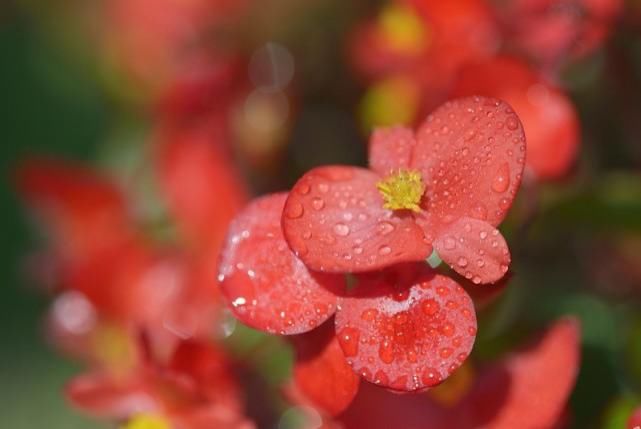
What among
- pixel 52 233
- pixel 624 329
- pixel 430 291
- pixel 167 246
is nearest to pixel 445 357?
pixel 430 291

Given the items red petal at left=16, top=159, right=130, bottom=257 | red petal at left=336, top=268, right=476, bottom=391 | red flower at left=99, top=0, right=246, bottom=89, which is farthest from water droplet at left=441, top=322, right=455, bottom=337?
red flower at left=99, top=0, right=246, bottom=89

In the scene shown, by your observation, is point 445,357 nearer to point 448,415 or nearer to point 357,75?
point 448,415

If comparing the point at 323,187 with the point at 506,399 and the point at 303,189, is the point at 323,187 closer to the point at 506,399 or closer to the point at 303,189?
the point at 303,189

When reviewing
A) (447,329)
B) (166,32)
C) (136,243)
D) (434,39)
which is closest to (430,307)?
(447,329)

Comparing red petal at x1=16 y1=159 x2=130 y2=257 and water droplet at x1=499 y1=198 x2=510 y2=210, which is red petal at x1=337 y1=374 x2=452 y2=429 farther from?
red petal at x1=16 y1=159 x2=130 y2=257

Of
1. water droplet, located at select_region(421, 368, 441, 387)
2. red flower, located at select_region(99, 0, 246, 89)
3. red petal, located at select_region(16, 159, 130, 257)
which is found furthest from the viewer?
red flower, located at select_region(99, 0, 246, 89)

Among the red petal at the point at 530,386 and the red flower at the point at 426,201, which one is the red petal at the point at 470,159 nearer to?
the red flower at the point at 426,201
